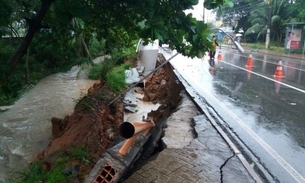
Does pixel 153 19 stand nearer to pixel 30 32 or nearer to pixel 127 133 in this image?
pixel 30 32

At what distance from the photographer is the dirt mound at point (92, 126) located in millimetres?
5508

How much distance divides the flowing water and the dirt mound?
0.76m

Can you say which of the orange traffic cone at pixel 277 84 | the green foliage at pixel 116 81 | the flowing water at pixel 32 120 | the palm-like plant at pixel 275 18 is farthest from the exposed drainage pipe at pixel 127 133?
the palm-like plant at pixel 275 18

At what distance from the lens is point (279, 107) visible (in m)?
7.57

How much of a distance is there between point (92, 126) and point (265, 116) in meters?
4.00

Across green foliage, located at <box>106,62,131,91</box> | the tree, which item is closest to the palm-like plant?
green foliage, located at <box>106,62,131,91</box>

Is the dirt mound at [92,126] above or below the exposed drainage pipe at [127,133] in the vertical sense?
below

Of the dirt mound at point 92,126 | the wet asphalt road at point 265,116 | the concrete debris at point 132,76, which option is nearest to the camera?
the wet asphalt road at point 265,116

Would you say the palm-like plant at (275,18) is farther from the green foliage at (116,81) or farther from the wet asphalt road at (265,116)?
the green foliage at (116,81)

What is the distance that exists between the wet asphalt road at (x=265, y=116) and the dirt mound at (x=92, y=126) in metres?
1.43

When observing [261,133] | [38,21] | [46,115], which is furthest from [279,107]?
[46,115]

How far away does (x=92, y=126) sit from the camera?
644cm

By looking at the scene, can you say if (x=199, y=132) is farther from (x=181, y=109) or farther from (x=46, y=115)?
(x=46, y=115)

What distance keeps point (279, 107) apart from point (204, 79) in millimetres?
4241
